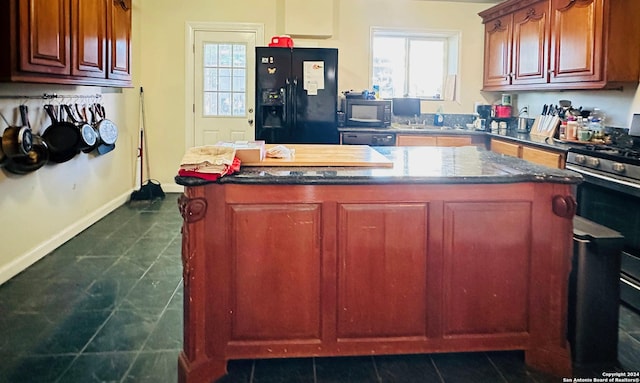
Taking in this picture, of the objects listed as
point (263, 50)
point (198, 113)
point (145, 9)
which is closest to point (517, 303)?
point (263, 50)

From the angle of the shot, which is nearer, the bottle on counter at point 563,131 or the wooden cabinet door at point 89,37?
the wooden cabinet door at point 89,37

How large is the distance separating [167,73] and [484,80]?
12.3 feet

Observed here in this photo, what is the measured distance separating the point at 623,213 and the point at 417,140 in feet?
8.58

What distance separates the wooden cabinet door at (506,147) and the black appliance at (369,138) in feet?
3.37

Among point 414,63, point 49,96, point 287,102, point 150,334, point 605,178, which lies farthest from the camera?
point 414,63

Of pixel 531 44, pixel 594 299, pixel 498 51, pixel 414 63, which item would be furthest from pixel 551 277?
pixel 414 63

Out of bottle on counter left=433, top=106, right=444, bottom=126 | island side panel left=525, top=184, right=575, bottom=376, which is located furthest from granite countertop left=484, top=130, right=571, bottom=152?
island side panel left=525, top=184, right=575, bottom=376

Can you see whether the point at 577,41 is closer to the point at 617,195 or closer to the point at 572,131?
the point at 572,131

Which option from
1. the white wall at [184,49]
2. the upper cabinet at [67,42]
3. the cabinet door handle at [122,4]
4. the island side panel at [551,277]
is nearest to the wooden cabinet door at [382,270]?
the island side panel at [551,277]

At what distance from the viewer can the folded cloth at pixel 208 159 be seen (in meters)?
2.02

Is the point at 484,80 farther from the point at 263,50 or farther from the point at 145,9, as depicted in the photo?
the point at 145,9

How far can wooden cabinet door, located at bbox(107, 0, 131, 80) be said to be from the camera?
4031mm

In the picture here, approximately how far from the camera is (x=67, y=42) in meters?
3.30

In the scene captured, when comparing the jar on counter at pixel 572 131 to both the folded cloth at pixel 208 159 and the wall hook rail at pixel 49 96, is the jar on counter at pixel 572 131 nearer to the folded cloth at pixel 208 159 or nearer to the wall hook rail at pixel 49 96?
the folded cloth at pixel 208 159
